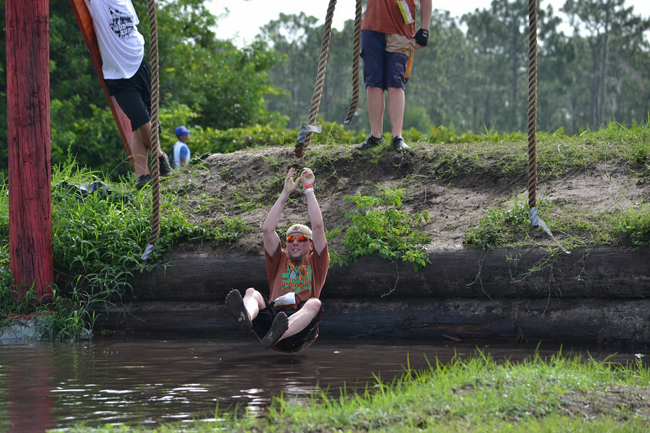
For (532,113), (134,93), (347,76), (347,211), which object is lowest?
(347,211)

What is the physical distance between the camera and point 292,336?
6277mm

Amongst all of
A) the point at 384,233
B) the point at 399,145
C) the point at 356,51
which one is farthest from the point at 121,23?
the point at 384,233

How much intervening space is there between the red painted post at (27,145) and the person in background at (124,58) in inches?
30.0

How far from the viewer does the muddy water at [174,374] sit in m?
4.52

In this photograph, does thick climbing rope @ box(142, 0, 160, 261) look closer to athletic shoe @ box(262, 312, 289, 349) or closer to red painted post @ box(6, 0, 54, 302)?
red painted post @ box(6, 0, 54, 302)

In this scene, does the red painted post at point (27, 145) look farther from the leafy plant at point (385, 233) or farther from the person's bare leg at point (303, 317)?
the leafy plant at point (385, 233)

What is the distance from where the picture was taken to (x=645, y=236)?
6.70 m

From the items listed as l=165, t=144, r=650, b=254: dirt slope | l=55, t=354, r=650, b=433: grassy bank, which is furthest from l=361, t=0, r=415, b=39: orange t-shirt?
l=55, t=354, r=650, b=433: grassy bank

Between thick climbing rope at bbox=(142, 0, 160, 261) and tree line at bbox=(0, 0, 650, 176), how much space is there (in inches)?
375

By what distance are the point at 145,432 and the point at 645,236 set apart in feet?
15.2

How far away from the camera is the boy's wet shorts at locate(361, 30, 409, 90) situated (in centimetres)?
870

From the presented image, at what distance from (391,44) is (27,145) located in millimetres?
3902

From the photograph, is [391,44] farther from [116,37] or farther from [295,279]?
[295,279]

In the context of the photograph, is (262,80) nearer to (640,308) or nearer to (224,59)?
A: (224,59)
